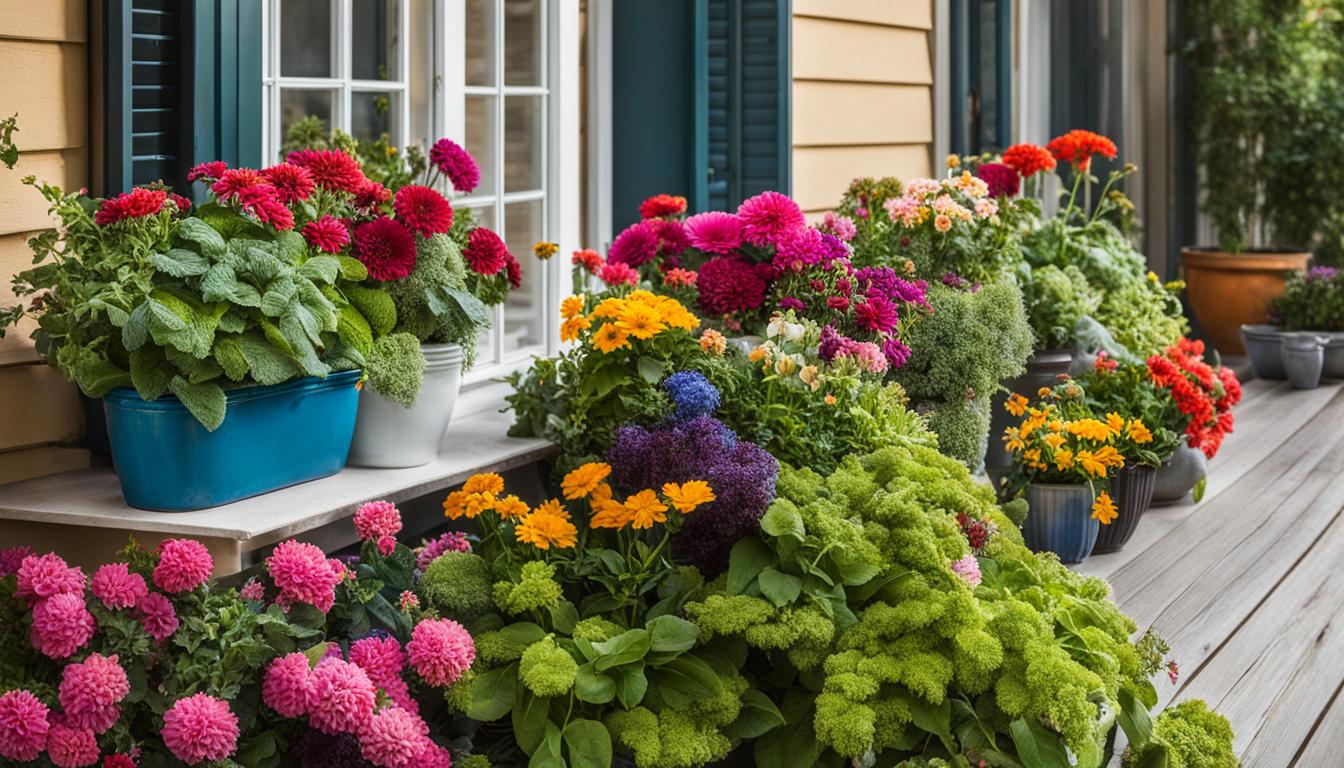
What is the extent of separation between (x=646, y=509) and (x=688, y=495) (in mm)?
81

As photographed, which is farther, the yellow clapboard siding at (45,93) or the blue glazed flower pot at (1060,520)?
the blue glazed flower pot at (1060,520)

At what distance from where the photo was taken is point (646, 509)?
8.45 feet

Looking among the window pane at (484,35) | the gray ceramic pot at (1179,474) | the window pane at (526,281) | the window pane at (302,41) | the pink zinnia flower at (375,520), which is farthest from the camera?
the window pane at (302,41)

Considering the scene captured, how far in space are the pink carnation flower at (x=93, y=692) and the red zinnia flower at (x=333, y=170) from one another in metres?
0.93

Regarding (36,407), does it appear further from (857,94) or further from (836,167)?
(857,94)

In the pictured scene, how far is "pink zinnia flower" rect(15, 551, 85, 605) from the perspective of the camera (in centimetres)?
214

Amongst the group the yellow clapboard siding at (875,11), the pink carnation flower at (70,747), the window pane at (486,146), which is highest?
the yellow clapboard siding at (875,11)

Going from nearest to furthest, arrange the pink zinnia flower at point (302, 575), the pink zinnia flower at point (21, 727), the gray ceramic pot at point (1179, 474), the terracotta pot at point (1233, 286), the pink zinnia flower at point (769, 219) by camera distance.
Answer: the pink zinnia flower at point (21, 727) < the pink zinnia flower at point (302, 575) < the pink zinnia flower at point (769, 219) < the gray ceramic pot at point (1179, 474) < the terracotta pot at point (1233, 286)

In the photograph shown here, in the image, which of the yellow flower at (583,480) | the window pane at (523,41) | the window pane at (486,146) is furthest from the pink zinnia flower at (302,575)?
the window pane at (523,41)

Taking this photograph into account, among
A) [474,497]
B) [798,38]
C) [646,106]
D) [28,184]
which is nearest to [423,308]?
[474,497]

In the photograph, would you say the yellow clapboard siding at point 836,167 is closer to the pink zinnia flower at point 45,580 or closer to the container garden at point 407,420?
the container garden at point 407,420

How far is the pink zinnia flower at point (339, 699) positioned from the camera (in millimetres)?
2201

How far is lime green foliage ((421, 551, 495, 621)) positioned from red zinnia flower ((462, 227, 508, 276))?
588 mm

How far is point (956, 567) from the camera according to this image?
2656 millimetres
